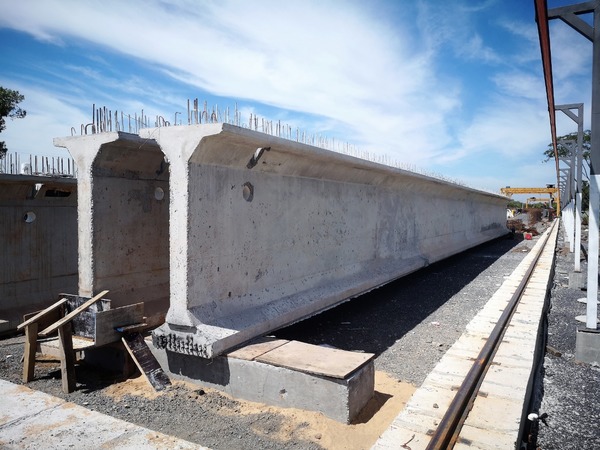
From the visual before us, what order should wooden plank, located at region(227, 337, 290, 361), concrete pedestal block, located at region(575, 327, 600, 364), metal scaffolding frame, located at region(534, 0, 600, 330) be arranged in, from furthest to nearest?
metal scaffolding frame, located at region(534, 0, 600, 330)
concrete pedestal block, located at region(575, 327, 600, 364)
wooden plank, located at region(227, 337, 290, 361)

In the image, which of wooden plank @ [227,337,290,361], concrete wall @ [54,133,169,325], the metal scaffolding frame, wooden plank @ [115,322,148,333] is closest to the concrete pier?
concrete wall @ [54,133,169,325]

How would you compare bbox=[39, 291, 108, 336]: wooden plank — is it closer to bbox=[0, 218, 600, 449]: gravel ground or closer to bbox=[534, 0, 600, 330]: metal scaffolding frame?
bbox=[0, 218, 600, 449]: gravel ground

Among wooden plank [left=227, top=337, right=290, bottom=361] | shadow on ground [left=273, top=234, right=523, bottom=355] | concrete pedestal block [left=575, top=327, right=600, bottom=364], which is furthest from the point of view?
shadow on ground [left=273, top=234, right=523, bottom=355]

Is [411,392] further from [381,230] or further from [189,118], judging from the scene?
[381,230]

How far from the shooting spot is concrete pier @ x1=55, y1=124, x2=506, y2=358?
178 inches

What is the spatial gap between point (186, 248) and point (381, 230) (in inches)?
227

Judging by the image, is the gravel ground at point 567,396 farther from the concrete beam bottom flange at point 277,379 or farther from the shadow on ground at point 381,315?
the shadow on ground at point 381,315

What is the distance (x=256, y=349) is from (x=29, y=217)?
5953 millimetres

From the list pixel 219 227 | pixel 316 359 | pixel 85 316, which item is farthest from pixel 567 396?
pixel 85 316

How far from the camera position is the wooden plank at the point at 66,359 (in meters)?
4.53

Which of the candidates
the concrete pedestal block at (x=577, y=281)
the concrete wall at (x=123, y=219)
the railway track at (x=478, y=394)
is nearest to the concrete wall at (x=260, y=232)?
the concrete wall at (x=123, y=219)

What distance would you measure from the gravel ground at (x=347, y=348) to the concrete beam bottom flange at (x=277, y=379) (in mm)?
134

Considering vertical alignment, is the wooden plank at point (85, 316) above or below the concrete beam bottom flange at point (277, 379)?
above

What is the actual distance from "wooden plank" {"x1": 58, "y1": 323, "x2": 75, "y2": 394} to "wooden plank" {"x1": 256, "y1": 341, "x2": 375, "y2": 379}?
2011mm
